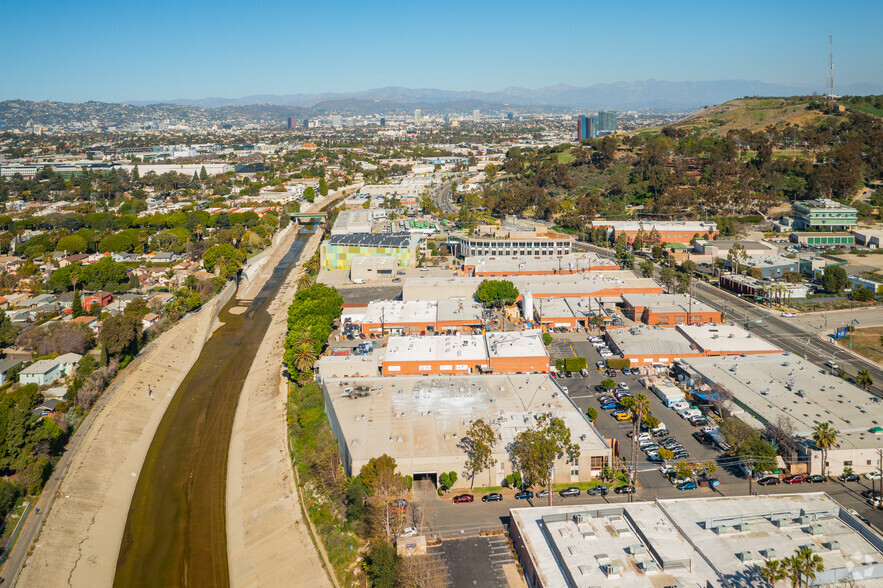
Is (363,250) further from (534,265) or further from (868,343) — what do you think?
(868,343)

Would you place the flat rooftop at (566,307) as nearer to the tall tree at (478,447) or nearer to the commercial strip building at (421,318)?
the commercial strip building at (421,318)

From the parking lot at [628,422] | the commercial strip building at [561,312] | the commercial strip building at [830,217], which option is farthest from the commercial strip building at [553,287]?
the commercial strip building at [830,217]

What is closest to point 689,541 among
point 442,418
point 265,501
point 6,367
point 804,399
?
point 442,418

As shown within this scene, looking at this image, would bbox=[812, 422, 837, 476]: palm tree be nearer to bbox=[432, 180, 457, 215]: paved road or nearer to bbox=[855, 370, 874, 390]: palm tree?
bbox=[855, 370, 874, 390]: palm tree

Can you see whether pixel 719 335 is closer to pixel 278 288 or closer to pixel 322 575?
pixel 322 575

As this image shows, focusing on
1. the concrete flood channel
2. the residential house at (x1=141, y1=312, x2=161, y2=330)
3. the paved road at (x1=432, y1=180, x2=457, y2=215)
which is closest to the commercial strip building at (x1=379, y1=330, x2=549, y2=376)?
the concrete flood channel

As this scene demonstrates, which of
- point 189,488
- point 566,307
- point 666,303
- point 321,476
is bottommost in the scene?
point 189,488

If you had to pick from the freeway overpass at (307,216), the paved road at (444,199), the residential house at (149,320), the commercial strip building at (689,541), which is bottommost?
the commercial strip building at (689,541)
